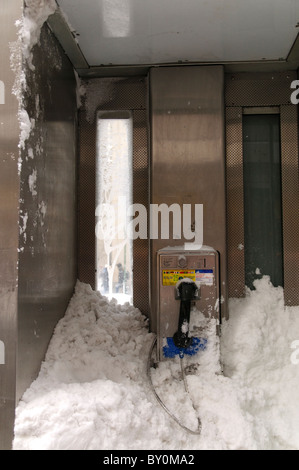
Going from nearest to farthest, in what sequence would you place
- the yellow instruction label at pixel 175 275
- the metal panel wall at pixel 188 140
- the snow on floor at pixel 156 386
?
the snow on floor at pixel 156 386, the yellow instruction label at pixel 175 275, the metal panel wall at pixel 188 140

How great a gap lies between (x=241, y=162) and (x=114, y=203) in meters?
0.74

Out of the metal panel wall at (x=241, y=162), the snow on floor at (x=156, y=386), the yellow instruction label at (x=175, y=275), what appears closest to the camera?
the snow on floor at (x=156, y=386)

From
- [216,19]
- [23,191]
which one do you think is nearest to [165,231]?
[23,191]

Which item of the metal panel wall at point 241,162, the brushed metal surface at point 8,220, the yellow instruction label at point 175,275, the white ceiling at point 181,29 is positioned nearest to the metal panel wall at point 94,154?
the white ceiling at point 181,29

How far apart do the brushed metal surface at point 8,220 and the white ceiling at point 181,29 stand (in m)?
0.36

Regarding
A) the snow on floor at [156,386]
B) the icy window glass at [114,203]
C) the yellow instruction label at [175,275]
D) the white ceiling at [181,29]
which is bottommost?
the snow on floor at [156,386]

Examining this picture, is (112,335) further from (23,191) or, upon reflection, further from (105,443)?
(23,191)

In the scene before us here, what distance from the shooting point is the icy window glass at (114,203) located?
6.97 feet

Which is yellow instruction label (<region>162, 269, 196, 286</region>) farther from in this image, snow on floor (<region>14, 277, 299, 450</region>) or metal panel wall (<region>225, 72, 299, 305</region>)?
metal panel wall (<region>225, 72, 299, 305</region>)

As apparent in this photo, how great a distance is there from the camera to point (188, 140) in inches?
76.4

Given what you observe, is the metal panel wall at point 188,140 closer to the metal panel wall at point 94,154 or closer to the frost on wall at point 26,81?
the metal panel wall at point 94,154

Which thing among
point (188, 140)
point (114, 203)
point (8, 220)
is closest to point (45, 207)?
point (8, 220)

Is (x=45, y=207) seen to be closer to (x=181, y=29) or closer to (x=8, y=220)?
(x=8, y=220)
